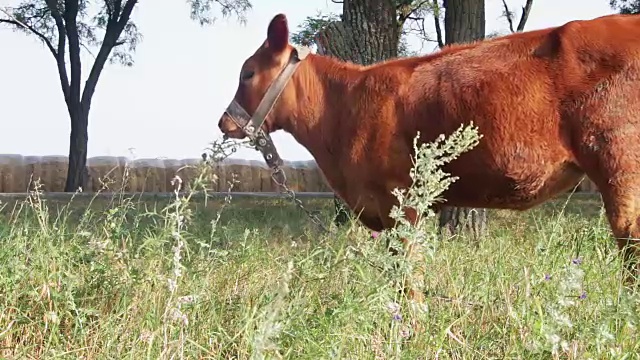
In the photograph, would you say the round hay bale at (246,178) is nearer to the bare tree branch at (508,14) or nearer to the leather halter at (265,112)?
the bare tree branch at (508,14)

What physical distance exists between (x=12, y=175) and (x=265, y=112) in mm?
21402

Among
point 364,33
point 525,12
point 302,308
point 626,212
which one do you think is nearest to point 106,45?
point 525,12

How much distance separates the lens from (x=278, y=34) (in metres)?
5.20

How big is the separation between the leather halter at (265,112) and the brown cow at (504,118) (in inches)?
7.8

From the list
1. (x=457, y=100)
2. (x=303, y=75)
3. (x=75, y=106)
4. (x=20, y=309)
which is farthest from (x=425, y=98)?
(x=75, y=106)

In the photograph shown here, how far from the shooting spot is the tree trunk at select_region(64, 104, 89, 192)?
20.2 meters

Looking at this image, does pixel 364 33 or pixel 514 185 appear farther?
pixel 364 33

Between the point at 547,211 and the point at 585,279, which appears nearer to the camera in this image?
the point at 585,279

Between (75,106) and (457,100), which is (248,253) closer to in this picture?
(457,100)

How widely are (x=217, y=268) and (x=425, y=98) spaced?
1.46m

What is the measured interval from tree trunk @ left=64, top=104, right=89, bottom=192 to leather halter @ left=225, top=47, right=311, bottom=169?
15.6 metres

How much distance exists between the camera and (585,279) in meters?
3.84

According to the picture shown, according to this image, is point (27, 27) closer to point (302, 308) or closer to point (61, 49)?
point (61, 49)

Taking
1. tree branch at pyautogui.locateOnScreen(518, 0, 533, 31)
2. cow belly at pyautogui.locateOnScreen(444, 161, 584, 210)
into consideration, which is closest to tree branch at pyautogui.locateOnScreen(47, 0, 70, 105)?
tree branch at pyautogui.locateOnScreen(518, 0, 533, 31)
